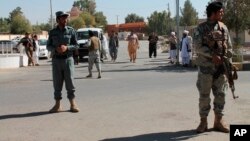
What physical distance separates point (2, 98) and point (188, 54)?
10.7m

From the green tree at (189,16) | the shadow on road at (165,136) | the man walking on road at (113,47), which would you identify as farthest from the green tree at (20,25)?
the shadow on road at (165,136)

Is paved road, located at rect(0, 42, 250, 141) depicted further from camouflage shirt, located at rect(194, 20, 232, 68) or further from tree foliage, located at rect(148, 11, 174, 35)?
tree foliage, located at rect(148, 11, 174, 35)

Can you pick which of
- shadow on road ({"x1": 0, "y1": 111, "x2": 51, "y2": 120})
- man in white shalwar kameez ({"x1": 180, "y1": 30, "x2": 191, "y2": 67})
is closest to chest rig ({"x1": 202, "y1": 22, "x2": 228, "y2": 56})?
shadow on road ({"x1": 0, "y1": 111, "x2": 51, "y2": 120})

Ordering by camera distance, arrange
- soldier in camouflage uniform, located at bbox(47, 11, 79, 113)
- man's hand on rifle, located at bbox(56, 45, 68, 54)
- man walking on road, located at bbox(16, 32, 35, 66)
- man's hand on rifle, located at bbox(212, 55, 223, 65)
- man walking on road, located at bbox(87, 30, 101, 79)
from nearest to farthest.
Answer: man's hand on rifle, located at bbox(212, 55, 223, 65), man's hand on rifle, located at bbox(56, 45, 68, 54), soldier in camouflage uniform, located at bbox(47, 11, 79, 113), man walking on road, located at bbox(87, 30, 101, 79), man walking on road, located at bbox(16, 32, 35, 66)

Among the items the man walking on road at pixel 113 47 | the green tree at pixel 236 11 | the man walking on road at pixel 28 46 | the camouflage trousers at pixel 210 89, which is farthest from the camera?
the man walking on road at pixel 113 47

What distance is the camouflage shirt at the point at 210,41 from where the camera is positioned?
740 centimetres

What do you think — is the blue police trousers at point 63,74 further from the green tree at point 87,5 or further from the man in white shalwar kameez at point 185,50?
the green tree at point 87,5

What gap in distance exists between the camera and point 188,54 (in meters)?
21.3

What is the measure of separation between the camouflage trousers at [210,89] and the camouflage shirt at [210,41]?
210mm

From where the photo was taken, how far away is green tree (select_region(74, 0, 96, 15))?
435ft

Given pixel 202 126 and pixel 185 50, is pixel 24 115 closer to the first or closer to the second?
pixel 202 126

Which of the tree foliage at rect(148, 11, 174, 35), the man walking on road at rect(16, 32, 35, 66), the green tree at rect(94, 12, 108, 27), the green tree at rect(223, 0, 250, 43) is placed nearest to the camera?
the green tree at rect(223, 0, 250, 43)

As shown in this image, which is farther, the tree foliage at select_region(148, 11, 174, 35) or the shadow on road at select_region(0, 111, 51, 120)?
the tree foliage at select_region(148, 11, 174, 35)

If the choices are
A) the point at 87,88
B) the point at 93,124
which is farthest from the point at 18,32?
the point at 93,124
